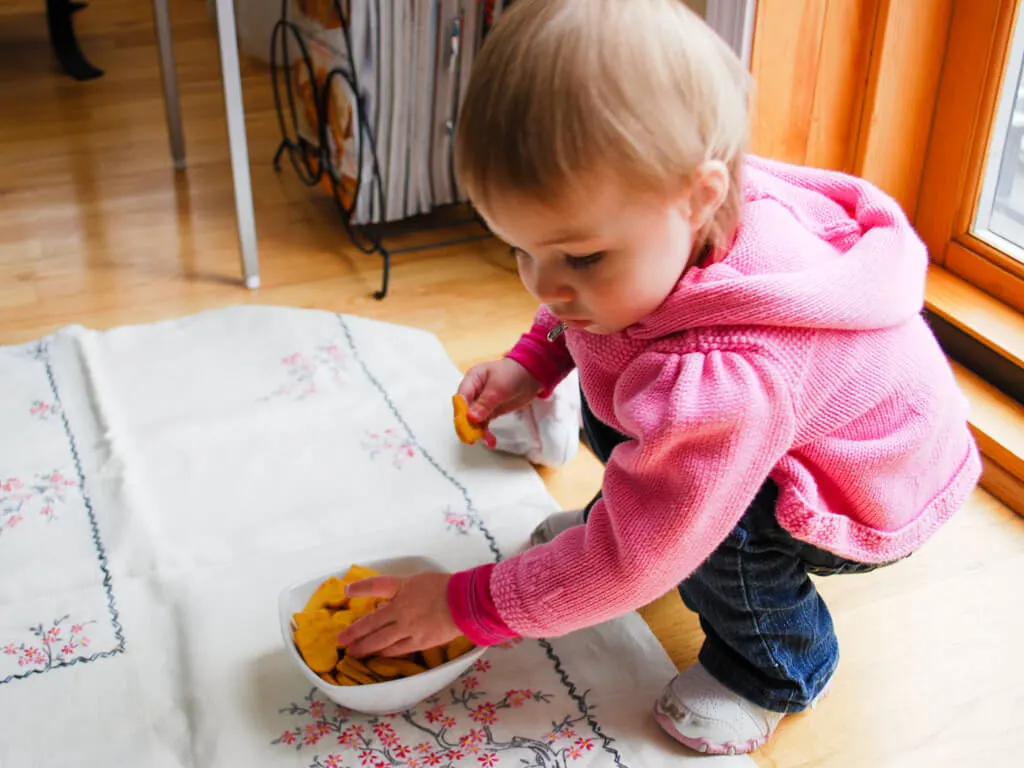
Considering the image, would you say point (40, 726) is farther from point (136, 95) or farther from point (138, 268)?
point (136, 95)

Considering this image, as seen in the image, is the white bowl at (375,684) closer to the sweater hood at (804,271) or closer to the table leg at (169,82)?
the sweater hood at (804,271)

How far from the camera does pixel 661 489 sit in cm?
79

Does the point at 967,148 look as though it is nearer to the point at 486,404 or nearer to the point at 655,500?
the point at 486,404

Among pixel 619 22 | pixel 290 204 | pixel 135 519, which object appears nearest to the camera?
pixel 619 22

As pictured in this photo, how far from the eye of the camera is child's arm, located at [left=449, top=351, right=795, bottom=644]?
0.76 m

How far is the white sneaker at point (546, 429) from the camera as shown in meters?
1.21

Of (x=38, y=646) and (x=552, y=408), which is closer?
(x=38, y=646)

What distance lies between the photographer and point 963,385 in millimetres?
1339

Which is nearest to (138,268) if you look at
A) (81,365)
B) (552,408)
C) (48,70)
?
(81,365)

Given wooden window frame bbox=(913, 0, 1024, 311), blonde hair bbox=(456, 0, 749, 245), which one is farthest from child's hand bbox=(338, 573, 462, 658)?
wooden window frame bbox=(913, 0, 1024, 311)

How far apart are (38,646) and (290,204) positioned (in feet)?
3.16

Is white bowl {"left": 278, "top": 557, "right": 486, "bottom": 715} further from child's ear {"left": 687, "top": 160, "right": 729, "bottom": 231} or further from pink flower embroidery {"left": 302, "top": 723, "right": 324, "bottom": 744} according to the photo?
child's ear {"left": 687, "top": 160, "right": 729, "bottom": 231}

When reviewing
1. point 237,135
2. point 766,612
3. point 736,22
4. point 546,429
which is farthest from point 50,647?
point 736,22

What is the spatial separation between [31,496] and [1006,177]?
1.19 metres
